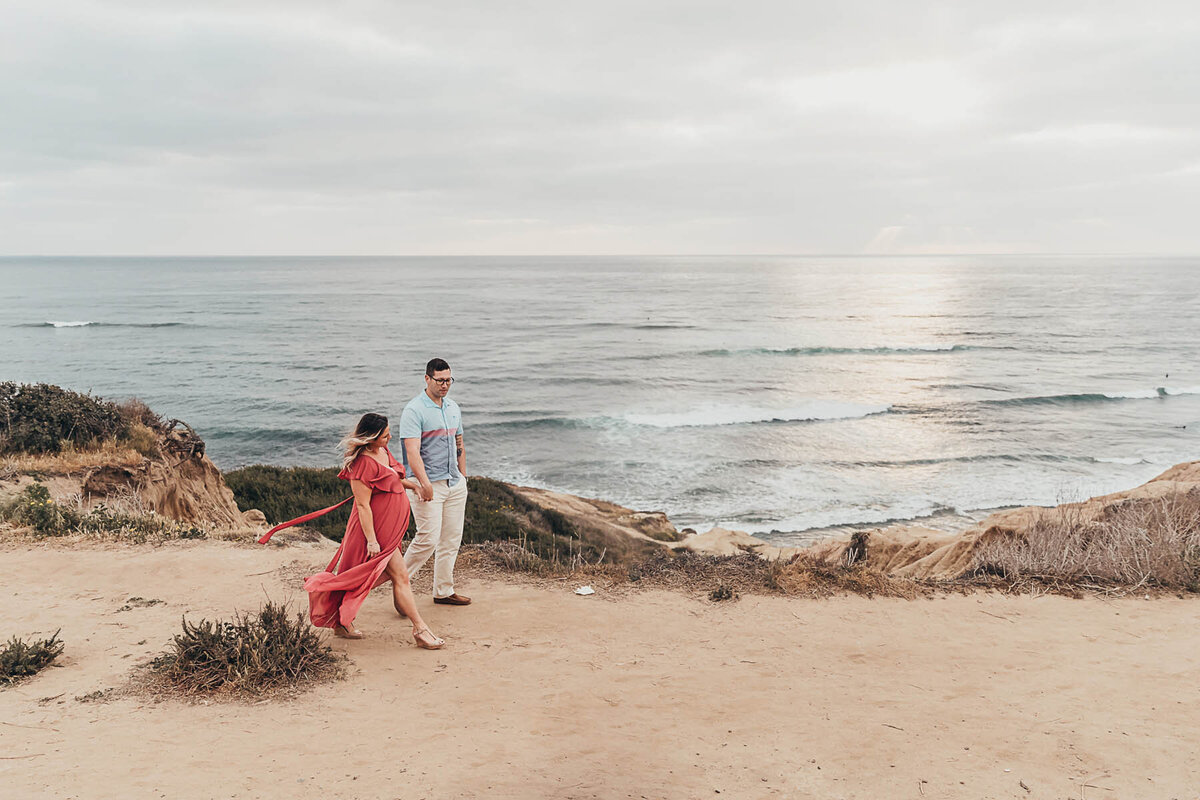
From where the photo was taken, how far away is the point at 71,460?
11.4m

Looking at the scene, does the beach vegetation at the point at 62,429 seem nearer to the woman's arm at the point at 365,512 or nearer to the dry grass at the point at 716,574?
the dry grass at the point at 716,574

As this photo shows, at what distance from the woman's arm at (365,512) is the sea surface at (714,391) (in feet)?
41.7

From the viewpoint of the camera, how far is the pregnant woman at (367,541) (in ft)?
18.8

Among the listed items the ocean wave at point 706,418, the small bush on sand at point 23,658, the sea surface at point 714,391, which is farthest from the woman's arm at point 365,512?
the ocean wave at point 706,418

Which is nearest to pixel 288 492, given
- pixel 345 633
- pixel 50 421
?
pixel 50 421

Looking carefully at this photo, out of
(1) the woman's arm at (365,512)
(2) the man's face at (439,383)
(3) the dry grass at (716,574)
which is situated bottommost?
(3) the dry grass at (716,574)

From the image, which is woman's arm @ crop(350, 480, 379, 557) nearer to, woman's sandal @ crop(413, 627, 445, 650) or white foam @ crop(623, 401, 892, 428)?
woman's sandal @ crop(413, 627, 445, 650)

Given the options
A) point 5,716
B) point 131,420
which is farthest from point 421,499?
point 131,420

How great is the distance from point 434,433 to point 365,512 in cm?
97

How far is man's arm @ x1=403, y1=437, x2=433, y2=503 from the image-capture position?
6.14 metres

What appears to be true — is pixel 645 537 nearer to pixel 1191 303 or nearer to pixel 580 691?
pixel 580 691

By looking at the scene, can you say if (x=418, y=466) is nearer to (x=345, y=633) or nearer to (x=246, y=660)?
(x=345, y=633)

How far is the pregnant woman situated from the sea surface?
1240 centimetres

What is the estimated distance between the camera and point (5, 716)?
4.77 m
